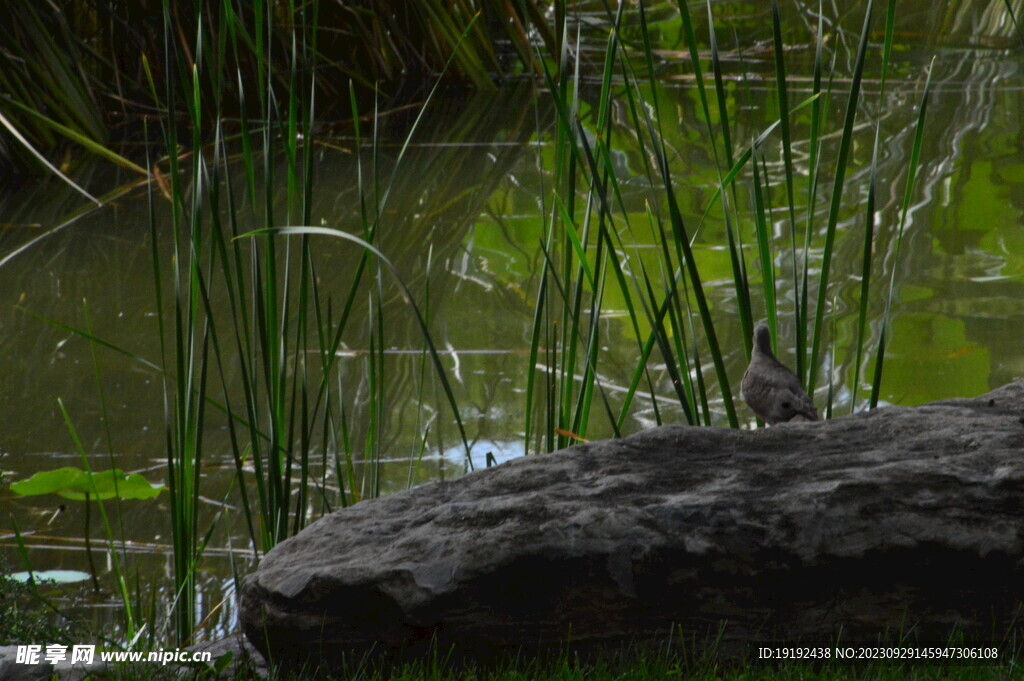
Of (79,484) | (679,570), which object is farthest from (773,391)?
(79,484)

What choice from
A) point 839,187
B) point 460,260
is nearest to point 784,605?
point 839,187

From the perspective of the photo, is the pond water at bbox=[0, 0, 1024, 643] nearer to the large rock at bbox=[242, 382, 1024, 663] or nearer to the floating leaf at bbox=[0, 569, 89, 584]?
the floating leaf at bbox=[0, 569, 89, 584]

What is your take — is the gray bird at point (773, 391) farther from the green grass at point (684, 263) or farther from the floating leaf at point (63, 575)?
the floating leaf at point (63, 575)

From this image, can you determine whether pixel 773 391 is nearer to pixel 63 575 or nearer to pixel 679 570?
pixel 679 570

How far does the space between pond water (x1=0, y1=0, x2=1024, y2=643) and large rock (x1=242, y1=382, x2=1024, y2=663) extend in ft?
1.63

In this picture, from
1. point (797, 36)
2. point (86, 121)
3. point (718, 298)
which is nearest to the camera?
point (718, 298)

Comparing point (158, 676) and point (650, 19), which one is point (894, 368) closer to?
A: point (158, 676)

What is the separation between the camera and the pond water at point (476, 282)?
2.34m

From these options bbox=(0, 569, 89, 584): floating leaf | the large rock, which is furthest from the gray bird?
bbox=(0, 569, 89, 584): floating leaf

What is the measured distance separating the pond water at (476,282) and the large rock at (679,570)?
1.63 feet

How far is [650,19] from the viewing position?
6.09 meters

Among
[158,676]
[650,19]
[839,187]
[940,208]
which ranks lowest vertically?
[158,676]

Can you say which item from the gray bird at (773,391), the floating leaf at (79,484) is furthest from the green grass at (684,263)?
the floating leaf at (79,484)

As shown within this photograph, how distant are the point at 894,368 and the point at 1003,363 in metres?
0.25
